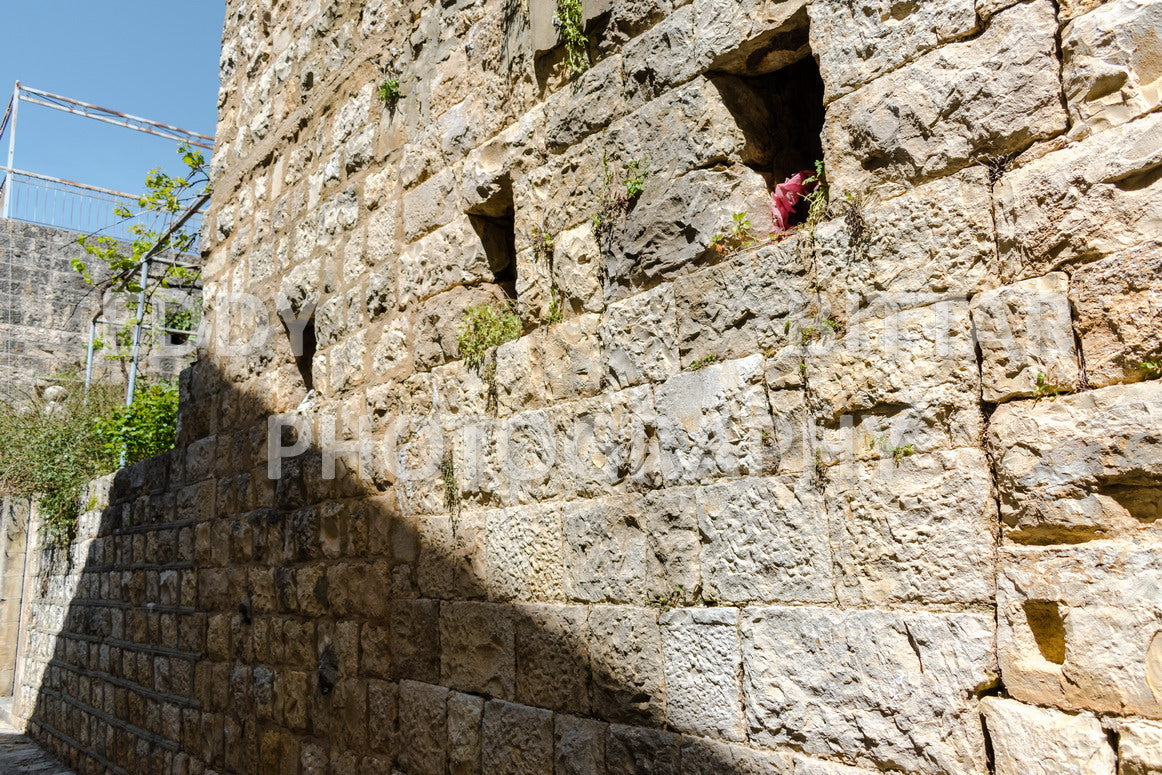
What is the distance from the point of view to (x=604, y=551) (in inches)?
104

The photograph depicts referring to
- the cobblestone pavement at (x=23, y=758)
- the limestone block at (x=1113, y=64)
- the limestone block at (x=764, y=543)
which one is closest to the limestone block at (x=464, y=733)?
the limestone block at (x=764, y=543)

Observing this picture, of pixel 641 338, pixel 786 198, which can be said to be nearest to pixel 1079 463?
pixel 786 198

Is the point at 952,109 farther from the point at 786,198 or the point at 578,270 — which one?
the point at 578,270

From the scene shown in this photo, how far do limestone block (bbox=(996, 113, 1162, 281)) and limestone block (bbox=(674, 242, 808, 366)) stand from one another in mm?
496

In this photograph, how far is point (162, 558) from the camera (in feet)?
18.2

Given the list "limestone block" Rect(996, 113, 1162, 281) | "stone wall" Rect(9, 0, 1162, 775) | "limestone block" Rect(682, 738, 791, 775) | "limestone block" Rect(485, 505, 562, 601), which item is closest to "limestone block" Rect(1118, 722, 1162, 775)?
"stone wall" Rect(9, 0, 1162, 775)

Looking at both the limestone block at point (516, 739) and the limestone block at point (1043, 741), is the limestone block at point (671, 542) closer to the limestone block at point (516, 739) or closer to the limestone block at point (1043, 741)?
the limestone block at point (516, 739)

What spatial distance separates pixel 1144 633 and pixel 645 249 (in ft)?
4.99

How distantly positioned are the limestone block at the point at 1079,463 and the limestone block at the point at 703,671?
0.75 metres

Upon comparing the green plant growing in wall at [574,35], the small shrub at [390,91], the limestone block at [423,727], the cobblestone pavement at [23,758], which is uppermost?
the small shrub at [390,91]

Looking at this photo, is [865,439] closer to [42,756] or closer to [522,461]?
[522,461]

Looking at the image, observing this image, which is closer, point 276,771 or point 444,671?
point 444,671

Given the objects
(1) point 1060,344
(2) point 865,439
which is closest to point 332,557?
(2) point 865,439

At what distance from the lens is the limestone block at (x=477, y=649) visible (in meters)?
2.92
